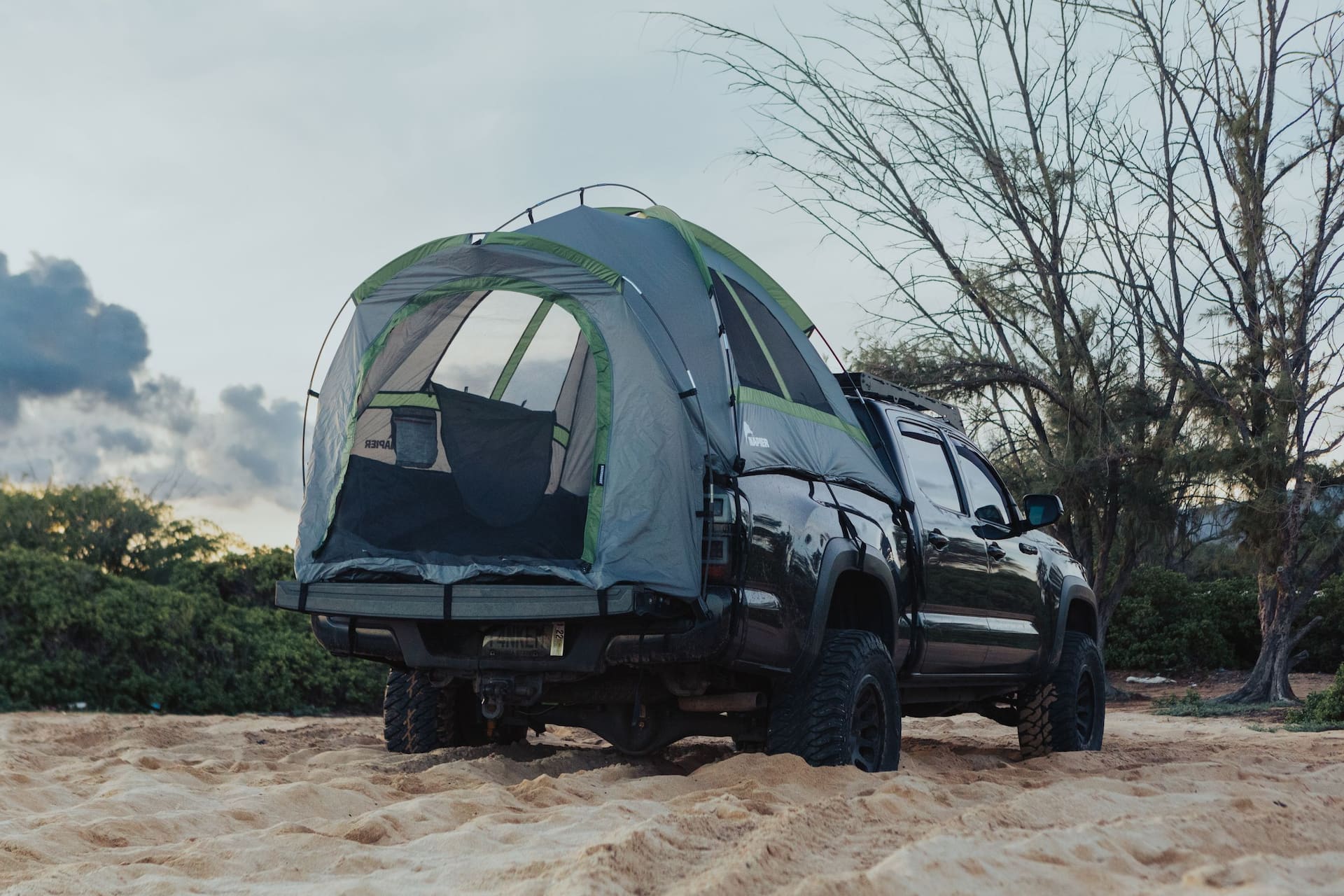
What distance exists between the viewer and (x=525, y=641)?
5016 millimetres

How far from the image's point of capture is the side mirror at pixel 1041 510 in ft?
23.3

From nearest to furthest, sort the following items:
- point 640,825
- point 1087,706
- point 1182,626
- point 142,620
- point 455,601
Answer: point 640,825 < point 455,601 < point 1087,706 < point 142,620 < point 1182,626

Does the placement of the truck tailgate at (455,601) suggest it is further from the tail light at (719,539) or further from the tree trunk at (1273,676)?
the tree trunk at (1273,676)

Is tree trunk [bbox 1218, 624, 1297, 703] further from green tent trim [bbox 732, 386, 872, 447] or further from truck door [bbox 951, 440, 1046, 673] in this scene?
green tent trim [bbox 732, 386, 872, 447]

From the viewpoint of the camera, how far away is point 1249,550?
45.6ft

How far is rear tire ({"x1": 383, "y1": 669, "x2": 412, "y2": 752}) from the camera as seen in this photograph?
610 cm

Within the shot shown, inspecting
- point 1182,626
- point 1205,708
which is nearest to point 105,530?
point 1205,708

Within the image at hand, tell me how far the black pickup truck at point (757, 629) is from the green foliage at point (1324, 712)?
5.04m

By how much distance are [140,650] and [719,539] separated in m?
6.75

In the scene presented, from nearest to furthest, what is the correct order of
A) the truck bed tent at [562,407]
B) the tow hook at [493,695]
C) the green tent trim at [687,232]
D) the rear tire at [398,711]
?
1. the truck bed tent at [562,407]
2. the tow hook at [493,695]
3. the green tent trim at [687,232]
4. the rear tire at [398,711]

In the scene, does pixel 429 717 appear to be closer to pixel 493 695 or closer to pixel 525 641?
pixel 493 695

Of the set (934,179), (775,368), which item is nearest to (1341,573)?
(934,179)

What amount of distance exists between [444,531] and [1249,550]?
11.0m

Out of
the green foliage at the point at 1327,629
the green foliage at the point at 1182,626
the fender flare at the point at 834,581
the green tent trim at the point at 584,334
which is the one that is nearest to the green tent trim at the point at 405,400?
the green tent trim at the point at 584,334
